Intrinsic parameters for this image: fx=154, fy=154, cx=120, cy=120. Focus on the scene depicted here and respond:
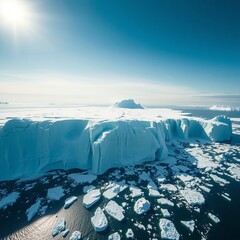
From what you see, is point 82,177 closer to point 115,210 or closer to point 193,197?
point 115,210

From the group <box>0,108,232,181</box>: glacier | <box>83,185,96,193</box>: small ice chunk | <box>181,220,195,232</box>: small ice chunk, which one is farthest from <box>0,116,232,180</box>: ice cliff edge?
<box>181,220,195,232</box>: small ice chunk

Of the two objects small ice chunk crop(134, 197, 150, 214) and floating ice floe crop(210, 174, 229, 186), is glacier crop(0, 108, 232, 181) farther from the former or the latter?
floating ice floe crop(210, 174, 229, 186)

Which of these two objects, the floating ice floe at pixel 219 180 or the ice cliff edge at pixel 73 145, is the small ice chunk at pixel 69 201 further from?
the floating ice floe at pixel 219 180

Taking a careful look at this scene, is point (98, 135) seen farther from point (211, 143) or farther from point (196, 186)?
point (211, 143)

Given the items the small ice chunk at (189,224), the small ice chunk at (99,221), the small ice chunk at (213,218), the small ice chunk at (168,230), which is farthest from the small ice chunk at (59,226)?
the small ice chunk at (213,218)

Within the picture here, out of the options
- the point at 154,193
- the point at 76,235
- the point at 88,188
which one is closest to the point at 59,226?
the point at 76,235

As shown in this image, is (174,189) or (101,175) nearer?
(174,189)

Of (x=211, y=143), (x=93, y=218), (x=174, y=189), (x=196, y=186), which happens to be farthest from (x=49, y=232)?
(x=211, y=143)
